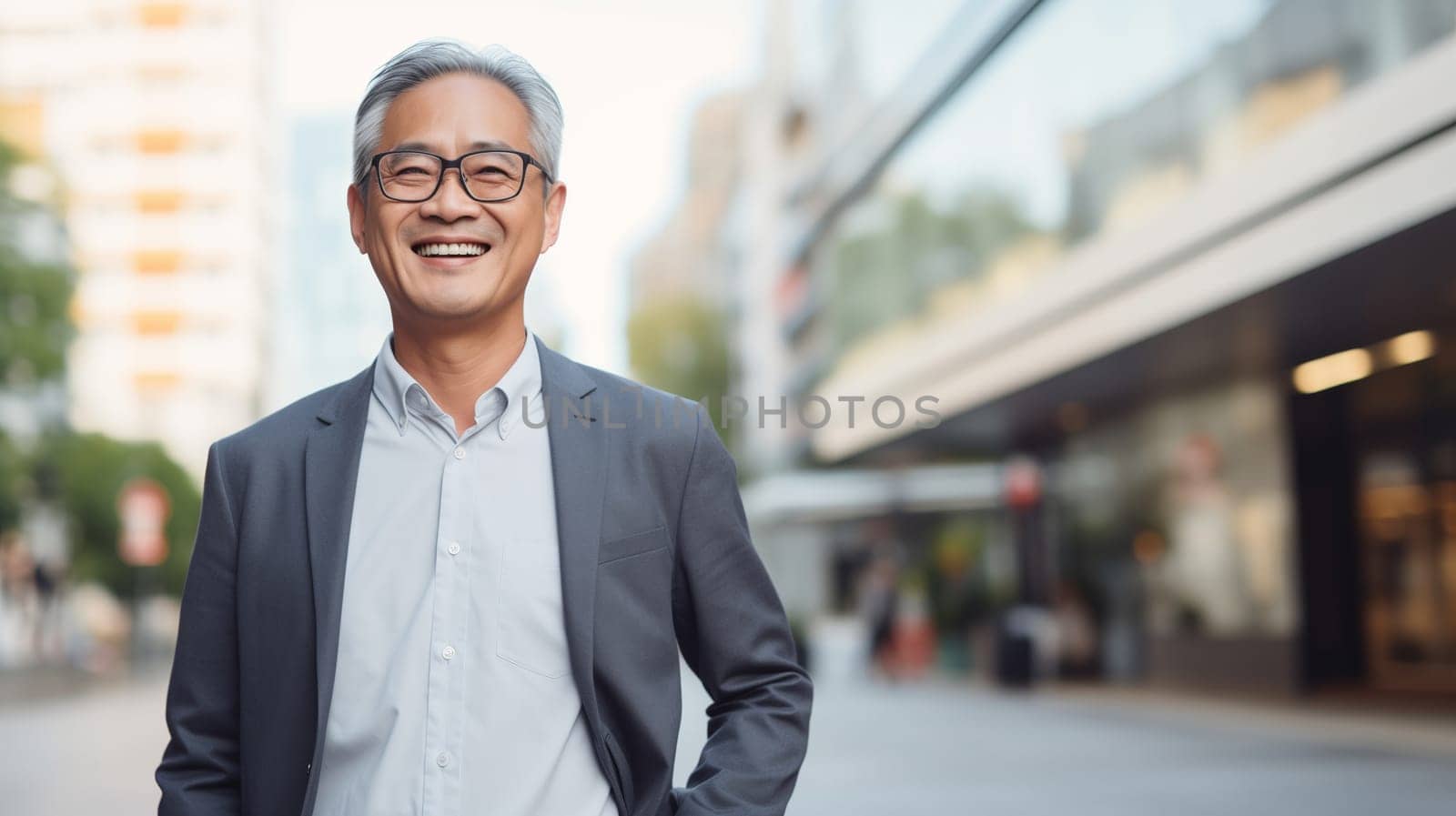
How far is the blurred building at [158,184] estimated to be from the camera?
2702 inches

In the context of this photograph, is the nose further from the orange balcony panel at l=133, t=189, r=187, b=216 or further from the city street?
the orange balcony panel at l=133, t=189, r=187, b=216

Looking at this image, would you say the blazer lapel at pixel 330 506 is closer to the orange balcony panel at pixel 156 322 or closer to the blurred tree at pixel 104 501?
the blurred tree at pixel 104 501

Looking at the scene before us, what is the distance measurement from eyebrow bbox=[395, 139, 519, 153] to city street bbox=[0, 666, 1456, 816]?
8.21 metres

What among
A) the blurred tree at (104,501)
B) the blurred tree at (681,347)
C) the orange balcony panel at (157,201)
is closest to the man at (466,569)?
the blurred tree at (104,501)

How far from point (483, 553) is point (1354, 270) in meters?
13.0

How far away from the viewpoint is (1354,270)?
539 inches

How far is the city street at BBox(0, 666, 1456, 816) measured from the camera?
400 inches

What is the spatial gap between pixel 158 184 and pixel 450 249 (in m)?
73.5

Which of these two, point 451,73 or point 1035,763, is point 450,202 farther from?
point 1035,763

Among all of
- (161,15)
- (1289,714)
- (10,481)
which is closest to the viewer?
(1289,714)

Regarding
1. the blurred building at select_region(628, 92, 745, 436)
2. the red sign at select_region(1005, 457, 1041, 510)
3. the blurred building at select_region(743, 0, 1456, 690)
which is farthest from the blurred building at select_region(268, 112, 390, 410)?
the red sign at select_region(1005, 457, 1041, 510)

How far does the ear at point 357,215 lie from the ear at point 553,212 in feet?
0.81

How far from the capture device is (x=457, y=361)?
7.07 feet

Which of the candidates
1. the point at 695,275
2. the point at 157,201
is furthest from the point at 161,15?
the point at 695,275
